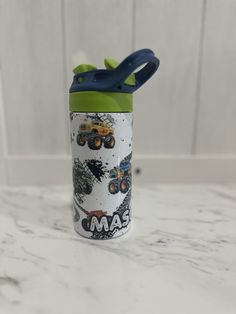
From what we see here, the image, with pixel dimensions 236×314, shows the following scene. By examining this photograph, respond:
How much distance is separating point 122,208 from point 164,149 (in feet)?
0.80

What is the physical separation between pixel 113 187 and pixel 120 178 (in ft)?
0.05

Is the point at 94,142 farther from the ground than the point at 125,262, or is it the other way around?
the point at 94,142

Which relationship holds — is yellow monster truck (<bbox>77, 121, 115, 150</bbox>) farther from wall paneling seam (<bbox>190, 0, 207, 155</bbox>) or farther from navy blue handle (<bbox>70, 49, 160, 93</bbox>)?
wall paneling seam (<bbox>190, 0, 207, 155</bbox>)

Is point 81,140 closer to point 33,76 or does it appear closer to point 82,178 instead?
point 82,178

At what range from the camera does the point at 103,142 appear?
1.00 feet

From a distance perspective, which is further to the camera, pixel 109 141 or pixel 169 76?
pixel 169 76

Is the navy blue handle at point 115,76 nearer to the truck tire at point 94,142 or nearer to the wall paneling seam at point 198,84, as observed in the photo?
the truck tire at point 94,142

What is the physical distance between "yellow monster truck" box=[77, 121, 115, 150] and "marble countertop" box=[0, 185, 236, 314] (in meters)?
0.12

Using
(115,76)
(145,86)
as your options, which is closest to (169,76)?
(145,86)

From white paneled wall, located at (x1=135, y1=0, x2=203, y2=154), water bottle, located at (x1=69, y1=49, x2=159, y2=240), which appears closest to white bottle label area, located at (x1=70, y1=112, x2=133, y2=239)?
water bottle, located at (x1=69, y1=49, x2=159, y2=240)

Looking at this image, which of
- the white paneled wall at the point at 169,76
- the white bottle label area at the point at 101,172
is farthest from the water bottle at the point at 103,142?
the white paneled wall at the point at 169,76

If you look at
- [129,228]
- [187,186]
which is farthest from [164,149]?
[129,228]

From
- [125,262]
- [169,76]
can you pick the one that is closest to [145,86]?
[169,76]

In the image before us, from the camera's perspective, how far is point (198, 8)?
480mm
